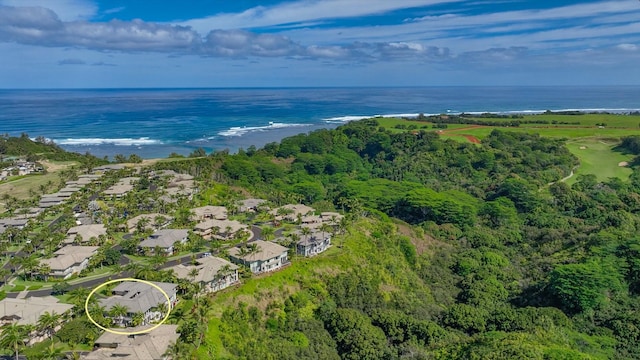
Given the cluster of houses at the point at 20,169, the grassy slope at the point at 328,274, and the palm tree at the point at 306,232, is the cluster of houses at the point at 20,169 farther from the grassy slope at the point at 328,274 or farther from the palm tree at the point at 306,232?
the grassy slope at the point at 328,274

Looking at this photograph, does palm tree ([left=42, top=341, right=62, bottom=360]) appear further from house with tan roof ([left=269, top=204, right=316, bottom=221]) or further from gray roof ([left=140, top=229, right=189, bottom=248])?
house with tan roof ([left=269, top=204, right=316, bottom=221])

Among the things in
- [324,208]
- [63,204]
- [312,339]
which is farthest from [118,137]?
[312,339]

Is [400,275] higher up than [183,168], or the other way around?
[183,168]

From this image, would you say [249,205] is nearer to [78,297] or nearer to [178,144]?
[78,297]

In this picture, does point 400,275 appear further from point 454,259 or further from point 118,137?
point 118,137

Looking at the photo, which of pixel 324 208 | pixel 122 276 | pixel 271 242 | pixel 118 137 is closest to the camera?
pixel 122 276

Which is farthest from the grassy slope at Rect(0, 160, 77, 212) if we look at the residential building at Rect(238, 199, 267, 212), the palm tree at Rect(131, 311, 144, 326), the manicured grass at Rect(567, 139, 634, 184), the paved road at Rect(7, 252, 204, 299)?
the manicured grass at Rect(567, 139, 634, 184)
